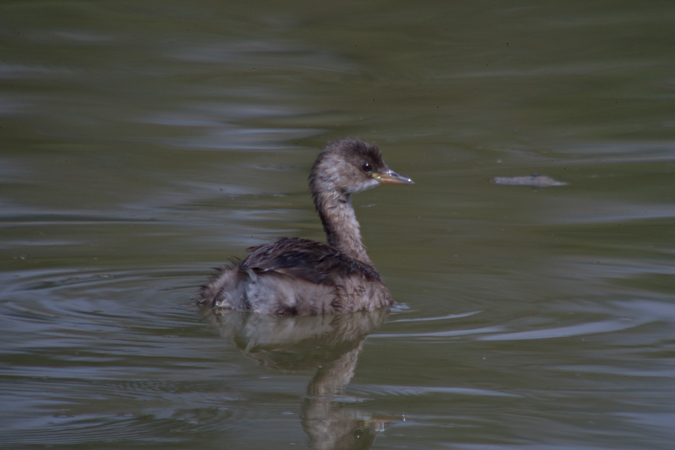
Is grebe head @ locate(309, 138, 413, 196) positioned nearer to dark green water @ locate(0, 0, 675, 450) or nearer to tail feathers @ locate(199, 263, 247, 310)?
dark green water @ locate(0, 0, 675, 450)

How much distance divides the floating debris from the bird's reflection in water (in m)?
3.55

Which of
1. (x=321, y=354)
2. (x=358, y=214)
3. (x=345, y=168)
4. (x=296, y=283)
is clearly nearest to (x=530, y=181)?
(x=358, y=214)

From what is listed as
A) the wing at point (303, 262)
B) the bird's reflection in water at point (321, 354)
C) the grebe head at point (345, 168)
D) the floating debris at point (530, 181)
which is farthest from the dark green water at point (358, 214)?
the grebe head at point (345, 168)

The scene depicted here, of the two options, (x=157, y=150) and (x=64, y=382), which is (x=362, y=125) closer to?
(x=157, y=150)

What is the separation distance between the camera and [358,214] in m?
8.86

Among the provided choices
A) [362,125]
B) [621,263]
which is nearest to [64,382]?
[621,263]

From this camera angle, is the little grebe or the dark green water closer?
the dark green water

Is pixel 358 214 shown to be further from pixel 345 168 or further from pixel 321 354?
pixel 321 354

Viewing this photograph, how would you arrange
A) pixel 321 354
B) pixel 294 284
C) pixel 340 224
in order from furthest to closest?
pixel 340 224 → pixel 294 284 → pixel 321 354

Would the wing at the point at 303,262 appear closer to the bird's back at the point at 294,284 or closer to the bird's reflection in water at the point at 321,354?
the bird's back at the point at 294,284

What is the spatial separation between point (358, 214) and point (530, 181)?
1.77 m

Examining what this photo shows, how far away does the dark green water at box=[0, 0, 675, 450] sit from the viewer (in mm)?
4523

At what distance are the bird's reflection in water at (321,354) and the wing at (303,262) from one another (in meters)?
0.24

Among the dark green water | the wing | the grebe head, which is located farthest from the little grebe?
the grebe head
